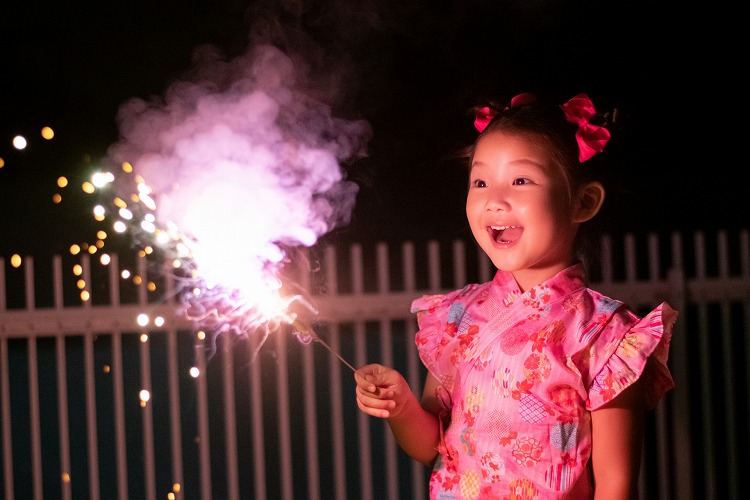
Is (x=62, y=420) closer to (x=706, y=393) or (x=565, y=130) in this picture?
(x=565, y=130)

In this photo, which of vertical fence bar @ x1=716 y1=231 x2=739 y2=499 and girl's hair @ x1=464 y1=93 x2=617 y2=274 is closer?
girl's hair @ x1=464 y1=93 x2=617 y2=274

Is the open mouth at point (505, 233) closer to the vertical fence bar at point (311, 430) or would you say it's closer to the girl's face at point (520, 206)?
the girl's face at point (520, 206)

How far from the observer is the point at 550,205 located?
206 centimetres

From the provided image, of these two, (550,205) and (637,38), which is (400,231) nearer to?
(637,38)

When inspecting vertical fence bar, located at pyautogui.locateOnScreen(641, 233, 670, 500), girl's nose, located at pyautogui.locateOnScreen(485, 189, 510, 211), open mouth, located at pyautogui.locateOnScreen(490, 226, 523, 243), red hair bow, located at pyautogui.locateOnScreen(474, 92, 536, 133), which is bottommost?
vertical fence bar, located at pyautogui.locateOnScreen(641, 233, 670, 500)

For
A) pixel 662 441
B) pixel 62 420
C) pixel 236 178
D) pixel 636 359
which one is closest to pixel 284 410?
pixel 62 420

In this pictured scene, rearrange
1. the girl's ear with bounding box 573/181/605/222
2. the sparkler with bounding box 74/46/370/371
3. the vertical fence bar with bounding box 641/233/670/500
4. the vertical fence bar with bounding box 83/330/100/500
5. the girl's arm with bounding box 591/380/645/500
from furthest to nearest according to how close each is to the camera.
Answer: the vertical fence bar with bounding box 641/233/670/500
the vertical fence bar with bounding box 83/330/100/500
the sparkler with bounding box 74/46/370/371
the girl's ear with bounding box 573/181/605/222
the girl's arm with bounding box 591/380/645/500

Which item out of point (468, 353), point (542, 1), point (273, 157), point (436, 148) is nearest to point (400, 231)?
point (436, 148)

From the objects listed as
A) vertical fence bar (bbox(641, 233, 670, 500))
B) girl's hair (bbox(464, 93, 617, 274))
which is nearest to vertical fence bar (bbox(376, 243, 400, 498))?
vertical fence bar (bbox(641, 233, 670, 500))

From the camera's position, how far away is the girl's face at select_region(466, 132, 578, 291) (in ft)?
6.72

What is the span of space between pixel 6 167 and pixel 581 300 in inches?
217

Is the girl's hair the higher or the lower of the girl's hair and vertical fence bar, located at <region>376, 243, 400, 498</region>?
the higher

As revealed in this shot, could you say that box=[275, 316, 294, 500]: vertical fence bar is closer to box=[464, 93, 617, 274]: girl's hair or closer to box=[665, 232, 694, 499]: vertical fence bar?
box=[665, 232, 694, 499]: vertical fence bar

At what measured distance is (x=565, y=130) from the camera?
2160 mm
